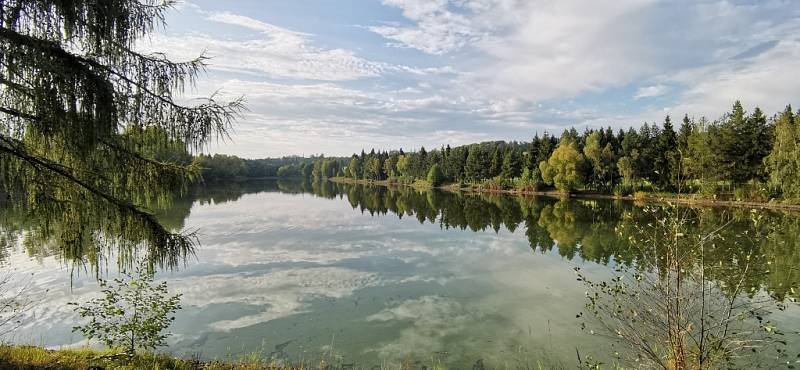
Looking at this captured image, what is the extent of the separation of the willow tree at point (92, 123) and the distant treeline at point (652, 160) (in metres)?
24.8

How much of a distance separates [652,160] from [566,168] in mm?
10723

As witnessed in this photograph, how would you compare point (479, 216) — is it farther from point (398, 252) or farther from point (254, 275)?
point (254, 275)

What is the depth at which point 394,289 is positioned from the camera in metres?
15.6

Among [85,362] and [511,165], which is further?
[511,165]

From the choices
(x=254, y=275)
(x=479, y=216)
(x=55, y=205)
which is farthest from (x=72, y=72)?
(x=479, y=216)

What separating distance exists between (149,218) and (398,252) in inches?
723

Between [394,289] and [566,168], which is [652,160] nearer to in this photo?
[566,168]

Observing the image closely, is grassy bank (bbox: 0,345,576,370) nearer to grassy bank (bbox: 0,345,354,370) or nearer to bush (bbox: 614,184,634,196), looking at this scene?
grassy bank (bbox: 0,345,354,370)

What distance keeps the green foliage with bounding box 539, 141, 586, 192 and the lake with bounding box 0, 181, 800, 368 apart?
31.3 metres

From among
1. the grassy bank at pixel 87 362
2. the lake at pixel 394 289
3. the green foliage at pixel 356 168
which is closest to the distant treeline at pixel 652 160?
the lake at pixel 394 289

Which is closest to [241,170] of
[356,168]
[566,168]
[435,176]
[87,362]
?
[356,168]

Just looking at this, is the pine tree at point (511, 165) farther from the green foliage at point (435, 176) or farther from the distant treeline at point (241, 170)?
the distant treeline at point (241, 170)

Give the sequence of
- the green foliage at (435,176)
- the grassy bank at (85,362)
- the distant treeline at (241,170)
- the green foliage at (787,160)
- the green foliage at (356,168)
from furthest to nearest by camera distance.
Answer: the green foliage at (356,168) → the distant treeline at (241,170) → the green foliage at (435,176) → the green foliage at (787,160) → the grassy bank at (85,362)

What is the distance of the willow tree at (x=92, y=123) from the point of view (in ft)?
12.8
